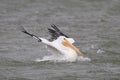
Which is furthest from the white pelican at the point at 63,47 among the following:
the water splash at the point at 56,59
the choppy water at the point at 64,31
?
the choppy water at the point at 64,31

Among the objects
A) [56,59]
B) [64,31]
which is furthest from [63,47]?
[64,31]

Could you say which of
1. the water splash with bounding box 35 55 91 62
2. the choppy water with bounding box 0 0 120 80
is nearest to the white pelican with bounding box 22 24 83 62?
the water splash with bounding box 35 55 91 62

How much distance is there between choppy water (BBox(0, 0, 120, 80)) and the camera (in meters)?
12.9

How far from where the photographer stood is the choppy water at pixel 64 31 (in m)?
12.9

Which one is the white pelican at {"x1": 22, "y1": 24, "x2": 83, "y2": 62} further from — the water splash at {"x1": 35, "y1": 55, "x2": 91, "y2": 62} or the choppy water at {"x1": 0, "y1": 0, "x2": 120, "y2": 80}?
the choppy water at {"x1": 0, "y1": 0, "x2": 120, "y2": 80}

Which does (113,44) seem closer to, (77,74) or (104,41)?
(104,41)

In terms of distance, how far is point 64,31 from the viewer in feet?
65.2

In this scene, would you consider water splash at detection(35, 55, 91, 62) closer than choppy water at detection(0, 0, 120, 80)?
No

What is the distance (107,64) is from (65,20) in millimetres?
8490

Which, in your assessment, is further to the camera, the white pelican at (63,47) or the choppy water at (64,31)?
the white pelican at (63,47)

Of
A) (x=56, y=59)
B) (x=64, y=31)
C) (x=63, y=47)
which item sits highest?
(x=64, y=31)

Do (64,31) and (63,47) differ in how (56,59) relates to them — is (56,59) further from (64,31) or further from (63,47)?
(64,31)

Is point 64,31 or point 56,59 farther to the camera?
point 64,31

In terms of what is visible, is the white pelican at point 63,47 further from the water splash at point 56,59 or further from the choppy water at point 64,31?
the choppy water at point 64,31
